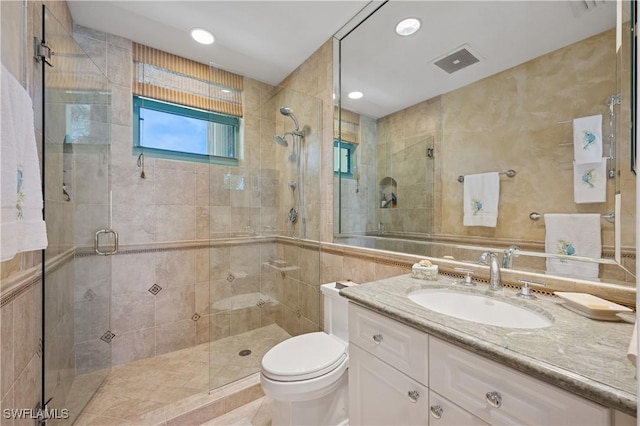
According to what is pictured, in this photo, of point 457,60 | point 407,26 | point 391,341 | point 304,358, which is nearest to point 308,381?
point 304,358

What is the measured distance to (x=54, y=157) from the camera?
4.27 feet

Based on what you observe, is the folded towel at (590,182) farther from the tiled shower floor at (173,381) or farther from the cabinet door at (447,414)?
the tiled shower floor at (173,381)

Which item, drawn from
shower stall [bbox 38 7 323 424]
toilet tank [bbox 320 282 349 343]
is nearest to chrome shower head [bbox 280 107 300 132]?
shower stall [bbox 38 7 323 424]

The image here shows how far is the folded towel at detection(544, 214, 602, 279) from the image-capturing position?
3.00ft

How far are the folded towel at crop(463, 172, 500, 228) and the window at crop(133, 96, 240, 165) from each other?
1.65m

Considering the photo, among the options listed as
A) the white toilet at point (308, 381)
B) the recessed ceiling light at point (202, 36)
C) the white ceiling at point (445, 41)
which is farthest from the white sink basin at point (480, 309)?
the recessed ceiling light at point (202, 36)

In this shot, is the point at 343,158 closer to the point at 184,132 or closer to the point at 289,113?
the point at 289,113

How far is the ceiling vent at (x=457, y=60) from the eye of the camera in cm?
130

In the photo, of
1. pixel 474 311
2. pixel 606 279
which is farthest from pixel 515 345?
pixel 606 279

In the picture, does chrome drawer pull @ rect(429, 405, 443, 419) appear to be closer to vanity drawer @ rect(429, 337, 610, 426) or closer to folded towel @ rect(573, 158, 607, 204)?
vanity drawer @ rect(429, 337, 610, 426)

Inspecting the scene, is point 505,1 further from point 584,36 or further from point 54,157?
point 54,157

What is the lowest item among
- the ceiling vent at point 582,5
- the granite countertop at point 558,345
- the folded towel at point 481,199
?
the granite countertop at point 558,345

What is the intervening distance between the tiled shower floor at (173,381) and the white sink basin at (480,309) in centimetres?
141

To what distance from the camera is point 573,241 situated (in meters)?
0.96
